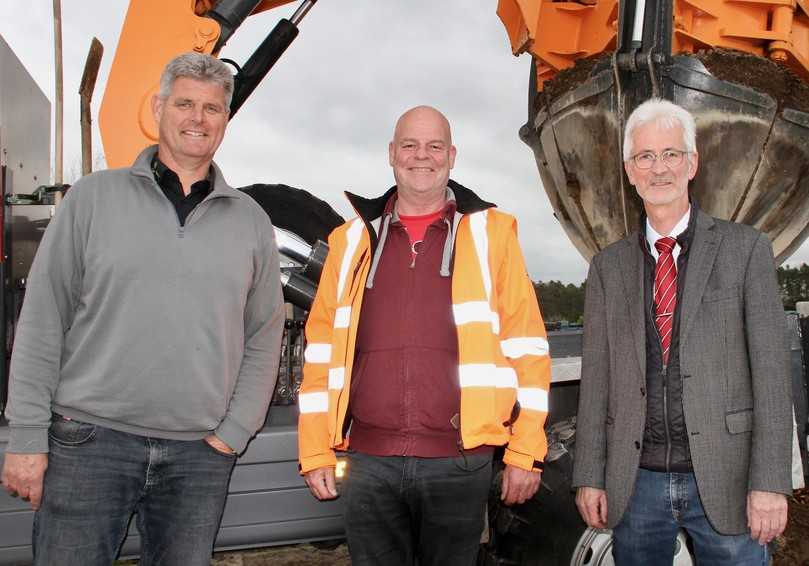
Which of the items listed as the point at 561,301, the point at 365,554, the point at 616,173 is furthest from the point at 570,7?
the point at 561,301

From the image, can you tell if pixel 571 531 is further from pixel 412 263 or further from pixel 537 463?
pixel 412 263

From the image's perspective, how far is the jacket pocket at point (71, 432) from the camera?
7.36 ft

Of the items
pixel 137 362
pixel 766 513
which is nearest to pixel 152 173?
pixel 137 362

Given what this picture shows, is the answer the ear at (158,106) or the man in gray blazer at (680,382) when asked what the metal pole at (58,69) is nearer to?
the ear at (158,106)

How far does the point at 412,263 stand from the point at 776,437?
1208 millimetres

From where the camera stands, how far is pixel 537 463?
99.9 inches

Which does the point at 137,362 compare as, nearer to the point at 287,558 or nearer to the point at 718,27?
the point at 287,558

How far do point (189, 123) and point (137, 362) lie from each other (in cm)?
78

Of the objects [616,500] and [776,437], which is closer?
[776,437]

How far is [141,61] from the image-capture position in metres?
3.92

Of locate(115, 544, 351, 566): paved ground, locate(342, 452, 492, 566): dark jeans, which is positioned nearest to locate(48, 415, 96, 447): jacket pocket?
locate(342, 452, 492, 566): dark jeans

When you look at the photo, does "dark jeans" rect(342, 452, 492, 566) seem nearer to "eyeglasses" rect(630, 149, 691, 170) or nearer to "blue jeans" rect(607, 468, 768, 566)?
"blue jeans" rect(607, 468, 768, 566)

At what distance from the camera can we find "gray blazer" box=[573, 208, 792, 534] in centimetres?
220

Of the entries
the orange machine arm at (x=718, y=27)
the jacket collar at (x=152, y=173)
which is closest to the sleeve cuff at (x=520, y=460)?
the jacket collar at (x=152, y=173)
